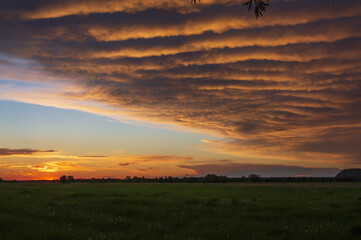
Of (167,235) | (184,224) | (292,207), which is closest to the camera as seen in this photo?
(167,235)

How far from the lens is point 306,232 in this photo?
15438 millimetres

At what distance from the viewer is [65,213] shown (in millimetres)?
19719

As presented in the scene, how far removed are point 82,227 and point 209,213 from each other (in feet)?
26.9

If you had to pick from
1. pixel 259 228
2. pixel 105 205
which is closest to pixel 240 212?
pixel 259 228

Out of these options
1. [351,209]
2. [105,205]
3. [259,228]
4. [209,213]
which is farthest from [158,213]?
[351,209]

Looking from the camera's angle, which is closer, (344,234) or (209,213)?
(344,234)

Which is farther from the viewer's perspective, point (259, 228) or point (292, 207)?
point (292, 207)

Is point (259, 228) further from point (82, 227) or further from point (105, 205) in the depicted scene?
point (105, 205)

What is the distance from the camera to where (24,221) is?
54.2 feet

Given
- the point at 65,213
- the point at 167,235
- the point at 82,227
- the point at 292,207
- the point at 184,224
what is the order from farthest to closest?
the point at 292,207, the point at 65,213, the point at 184,224, the point at 82,227, the point at 167,235

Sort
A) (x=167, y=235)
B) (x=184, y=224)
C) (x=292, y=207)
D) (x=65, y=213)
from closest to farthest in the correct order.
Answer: (x=167, y=235), (x=184, y=224), (x=65, y=213), (x=292, y=207)

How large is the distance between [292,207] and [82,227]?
1500cm

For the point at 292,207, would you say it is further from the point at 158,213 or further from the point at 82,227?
the point at 82,227

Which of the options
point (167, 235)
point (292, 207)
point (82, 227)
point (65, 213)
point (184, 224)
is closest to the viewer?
point (167, 235)
